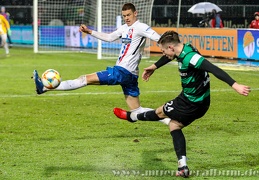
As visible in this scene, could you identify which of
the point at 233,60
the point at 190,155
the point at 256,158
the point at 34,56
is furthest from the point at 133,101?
the point at 34,56

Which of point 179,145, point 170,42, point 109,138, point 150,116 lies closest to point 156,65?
point 150,116

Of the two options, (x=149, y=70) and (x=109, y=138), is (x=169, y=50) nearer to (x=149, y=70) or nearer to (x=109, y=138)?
(x=149, y=70)

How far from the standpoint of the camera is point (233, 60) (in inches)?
1081

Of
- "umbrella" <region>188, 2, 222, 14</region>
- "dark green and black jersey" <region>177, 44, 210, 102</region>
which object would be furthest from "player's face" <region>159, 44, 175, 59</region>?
"umbrella" <region>188, 2, 222, 14</region>

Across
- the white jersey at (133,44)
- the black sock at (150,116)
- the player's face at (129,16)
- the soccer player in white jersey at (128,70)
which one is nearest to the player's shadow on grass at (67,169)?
the black sock at (150,116)

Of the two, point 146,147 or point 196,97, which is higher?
point 196,97

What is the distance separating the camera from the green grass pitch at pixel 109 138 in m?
8.64

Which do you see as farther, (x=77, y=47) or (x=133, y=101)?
(x=77, y=47)

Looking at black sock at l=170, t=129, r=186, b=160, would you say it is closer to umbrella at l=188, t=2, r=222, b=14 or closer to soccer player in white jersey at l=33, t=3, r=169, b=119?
soccer player in white jersey at l=33, t=3, r=169, b=119

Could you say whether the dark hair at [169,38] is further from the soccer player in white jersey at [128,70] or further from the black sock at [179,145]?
the soccer player in white jersey at [128,70]

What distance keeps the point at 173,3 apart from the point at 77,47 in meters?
6.16

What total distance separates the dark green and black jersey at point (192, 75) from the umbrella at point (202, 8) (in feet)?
93.2

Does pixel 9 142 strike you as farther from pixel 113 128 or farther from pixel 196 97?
pixel 196 97

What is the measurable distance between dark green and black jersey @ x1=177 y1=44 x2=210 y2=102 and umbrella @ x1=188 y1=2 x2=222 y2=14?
28.4m
